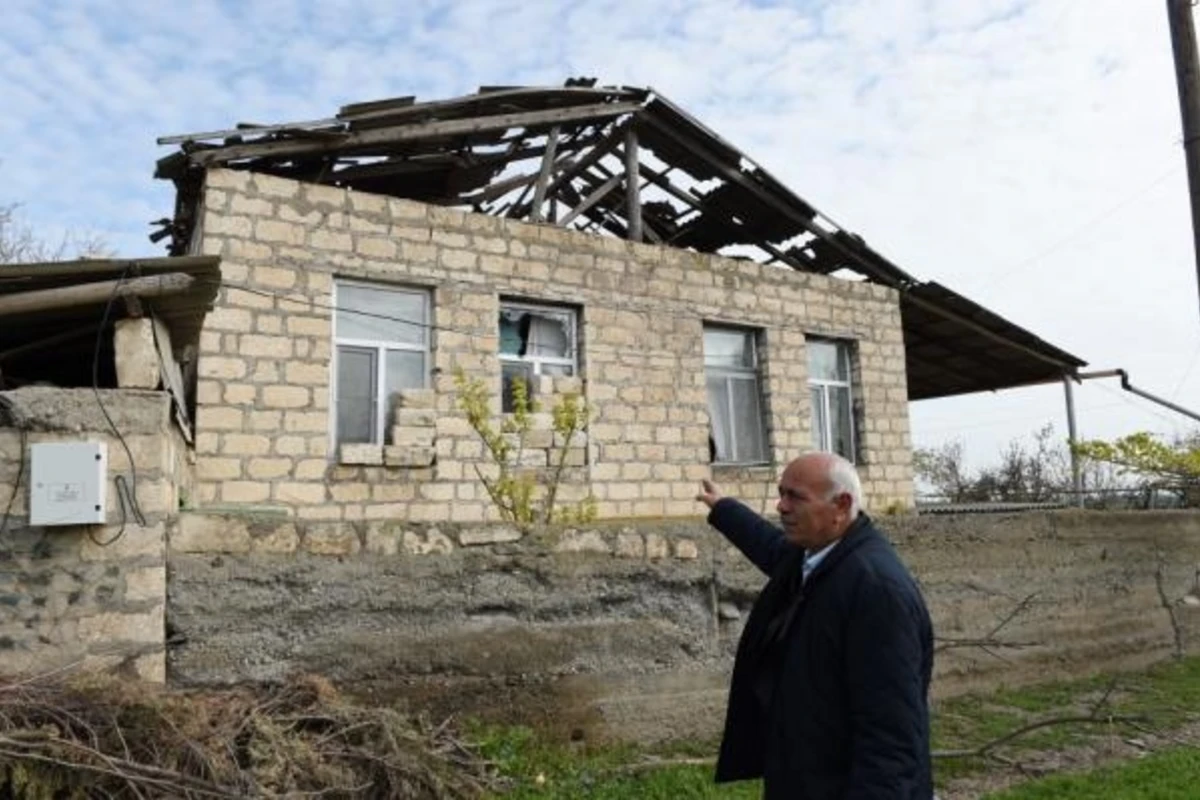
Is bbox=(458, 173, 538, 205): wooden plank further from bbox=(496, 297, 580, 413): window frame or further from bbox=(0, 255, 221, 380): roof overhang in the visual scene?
bbox=(0, 255, 221, 380): roof overhang

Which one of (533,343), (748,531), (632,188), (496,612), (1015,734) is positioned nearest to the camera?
(748,531)

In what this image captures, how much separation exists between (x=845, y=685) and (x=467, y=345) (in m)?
6.67

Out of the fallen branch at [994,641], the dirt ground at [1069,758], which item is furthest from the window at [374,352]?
the dirt ground at [1069,758]

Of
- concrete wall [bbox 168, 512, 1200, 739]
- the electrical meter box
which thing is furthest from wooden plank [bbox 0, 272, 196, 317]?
concrete wall [bbox 168, 512, 1200, 739]

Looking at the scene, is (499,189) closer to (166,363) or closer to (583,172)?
(583,172)

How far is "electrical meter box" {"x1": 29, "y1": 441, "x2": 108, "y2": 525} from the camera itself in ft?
13.5

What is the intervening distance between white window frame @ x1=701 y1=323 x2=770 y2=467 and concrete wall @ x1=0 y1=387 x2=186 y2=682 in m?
6.94

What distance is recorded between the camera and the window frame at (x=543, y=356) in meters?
9.27

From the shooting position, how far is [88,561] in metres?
4.25

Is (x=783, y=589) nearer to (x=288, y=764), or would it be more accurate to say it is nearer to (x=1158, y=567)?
(x=288, y=764)

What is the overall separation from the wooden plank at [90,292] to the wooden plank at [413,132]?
369 cm

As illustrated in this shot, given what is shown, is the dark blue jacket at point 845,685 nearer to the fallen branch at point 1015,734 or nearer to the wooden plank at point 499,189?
the fallen branch at point 1015,734

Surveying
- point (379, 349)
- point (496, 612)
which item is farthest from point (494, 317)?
point (496, 612)

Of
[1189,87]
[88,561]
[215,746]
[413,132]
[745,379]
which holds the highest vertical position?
[1189,87]
